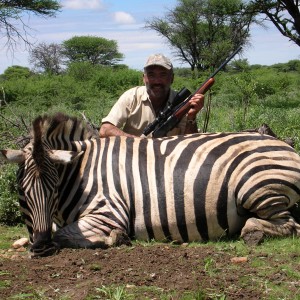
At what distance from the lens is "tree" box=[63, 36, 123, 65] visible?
159ft

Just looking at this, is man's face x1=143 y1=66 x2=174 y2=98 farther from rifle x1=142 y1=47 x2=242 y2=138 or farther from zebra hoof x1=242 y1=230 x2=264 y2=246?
zebra hoof x1=242 y1=230 x2=264 y2=246

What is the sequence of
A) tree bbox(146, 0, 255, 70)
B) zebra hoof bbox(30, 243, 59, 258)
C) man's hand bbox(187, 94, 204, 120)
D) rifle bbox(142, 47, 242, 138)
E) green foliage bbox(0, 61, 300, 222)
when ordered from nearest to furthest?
zebra hoof bbox(30, 243, 59, 258) → rifle bbox(142, 47, 242, 138) → man's hand bbox(187, 94, 204, 120) → green foliage bbox(0, 61, 300, 222) → tree bbox(146, 0, 255, 70)

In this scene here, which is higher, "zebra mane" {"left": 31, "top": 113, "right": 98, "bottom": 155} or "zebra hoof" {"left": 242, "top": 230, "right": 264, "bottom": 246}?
"zebra mane" {"left": 31, "top": 113, "right": 98, "bottom": 155}

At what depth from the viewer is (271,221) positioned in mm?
4590

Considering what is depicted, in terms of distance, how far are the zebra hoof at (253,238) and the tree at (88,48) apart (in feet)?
147

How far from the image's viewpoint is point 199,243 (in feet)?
15.1

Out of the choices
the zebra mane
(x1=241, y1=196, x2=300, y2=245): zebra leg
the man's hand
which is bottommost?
(x1=241, y1=196, x2=300, y2=245): zebra leg

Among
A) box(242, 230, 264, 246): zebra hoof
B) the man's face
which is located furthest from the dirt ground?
the man's face

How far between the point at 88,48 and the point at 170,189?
45.6 metres

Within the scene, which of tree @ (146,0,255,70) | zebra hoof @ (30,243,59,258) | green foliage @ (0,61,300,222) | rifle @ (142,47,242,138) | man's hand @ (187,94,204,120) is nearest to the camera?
zebra hoof @ (30,243,59,258)

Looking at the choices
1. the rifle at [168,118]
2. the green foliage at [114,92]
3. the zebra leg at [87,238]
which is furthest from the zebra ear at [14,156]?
the green foliage at [114,92]

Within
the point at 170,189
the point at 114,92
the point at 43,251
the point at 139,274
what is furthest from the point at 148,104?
the point at 114,92

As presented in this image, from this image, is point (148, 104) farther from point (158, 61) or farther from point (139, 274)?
point (139, 274)

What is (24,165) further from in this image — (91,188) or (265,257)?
(265,257)
